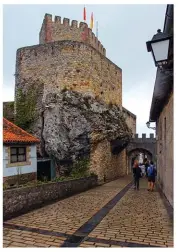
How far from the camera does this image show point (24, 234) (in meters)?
5.32

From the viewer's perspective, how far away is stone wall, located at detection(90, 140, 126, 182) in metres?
16.0

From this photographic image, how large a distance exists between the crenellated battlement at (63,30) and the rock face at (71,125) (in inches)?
302

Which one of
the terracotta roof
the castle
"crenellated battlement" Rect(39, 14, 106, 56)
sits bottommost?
the terracotta roof

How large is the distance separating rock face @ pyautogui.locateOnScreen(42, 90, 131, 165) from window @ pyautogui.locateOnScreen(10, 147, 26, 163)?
349 centimetres

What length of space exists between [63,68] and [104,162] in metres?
6.82

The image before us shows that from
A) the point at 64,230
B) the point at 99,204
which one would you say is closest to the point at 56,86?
the point at 99,204

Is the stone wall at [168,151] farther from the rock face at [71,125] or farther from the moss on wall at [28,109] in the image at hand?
the moss on wall at [28,109]

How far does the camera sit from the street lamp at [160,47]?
354 centimetres

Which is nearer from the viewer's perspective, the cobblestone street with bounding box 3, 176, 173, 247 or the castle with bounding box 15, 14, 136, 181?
the cobblestone street with bounding box 3, 176, 173, 247

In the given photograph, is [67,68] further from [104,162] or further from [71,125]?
[104,162]

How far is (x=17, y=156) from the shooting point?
12.3m

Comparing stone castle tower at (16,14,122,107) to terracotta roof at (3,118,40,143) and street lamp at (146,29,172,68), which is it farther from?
street lamp at (146,29,172,68)

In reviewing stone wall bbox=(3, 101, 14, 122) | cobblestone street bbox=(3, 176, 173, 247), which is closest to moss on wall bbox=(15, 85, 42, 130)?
stone wall bbox=(3, 101, 14, 122)

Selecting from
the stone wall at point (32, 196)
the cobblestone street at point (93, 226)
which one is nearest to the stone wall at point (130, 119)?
the stone wall at point (32, 196)
